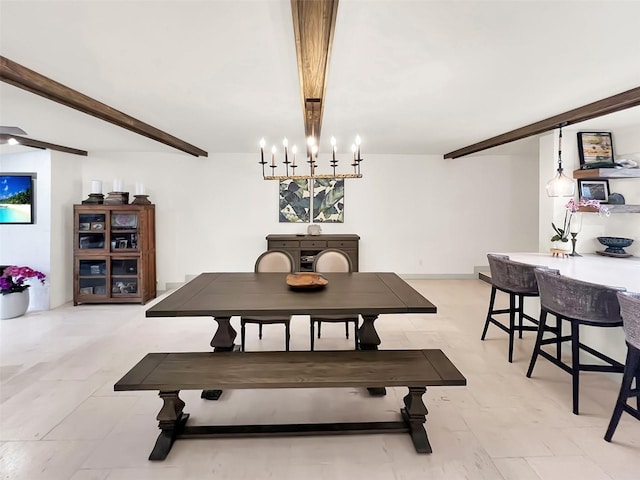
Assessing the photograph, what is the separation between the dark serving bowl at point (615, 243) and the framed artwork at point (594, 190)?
43 cm

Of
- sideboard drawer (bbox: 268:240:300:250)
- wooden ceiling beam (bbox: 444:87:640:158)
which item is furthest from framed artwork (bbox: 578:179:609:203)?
sideboard drawer (bbox: 268:240:300:250)

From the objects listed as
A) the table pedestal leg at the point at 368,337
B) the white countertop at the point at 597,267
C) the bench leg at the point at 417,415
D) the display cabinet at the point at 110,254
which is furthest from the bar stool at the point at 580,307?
the display cabinet at the point at 110,254

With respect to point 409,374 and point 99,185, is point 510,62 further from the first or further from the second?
point 99,185

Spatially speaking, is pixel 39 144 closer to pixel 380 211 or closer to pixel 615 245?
pixel 380 211

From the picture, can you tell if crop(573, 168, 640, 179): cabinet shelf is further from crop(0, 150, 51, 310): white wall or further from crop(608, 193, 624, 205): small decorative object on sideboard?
crop(0, 150, 51, 310): white wall

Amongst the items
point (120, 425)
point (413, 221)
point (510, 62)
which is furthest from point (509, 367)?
point (413, 221)

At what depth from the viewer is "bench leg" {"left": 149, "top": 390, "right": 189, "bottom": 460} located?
1805 mm

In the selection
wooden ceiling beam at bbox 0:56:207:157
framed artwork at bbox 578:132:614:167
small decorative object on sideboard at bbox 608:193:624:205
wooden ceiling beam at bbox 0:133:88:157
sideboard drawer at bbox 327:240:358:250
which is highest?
wooden ceiling beam at bbox 0:133:88:157

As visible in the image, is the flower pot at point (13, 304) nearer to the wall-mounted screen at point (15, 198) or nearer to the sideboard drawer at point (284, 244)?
the wall-mounted screen at point (15, 198)

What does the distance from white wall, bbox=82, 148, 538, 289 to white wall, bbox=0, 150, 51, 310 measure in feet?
4.62

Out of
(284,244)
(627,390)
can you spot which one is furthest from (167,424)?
(284,244)

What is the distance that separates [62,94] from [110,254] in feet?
9.52

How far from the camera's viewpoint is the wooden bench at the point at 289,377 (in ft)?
→ 5.70

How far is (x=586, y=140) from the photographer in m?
3.63
